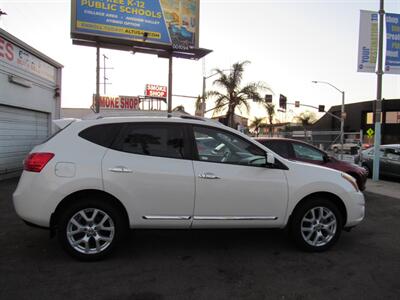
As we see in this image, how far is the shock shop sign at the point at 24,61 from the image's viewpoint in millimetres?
11508

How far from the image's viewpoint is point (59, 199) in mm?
4602

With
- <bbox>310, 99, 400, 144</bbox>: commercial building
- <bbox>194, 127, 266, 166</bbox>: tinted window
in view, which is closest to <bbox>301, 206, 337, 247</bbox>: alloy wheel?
<bbox>194, 127, 266, 166</bbox>: tinted window

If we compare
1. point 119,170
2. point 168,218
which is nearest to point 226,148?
point 168,218

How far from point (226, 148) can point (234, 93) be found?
75.8ft

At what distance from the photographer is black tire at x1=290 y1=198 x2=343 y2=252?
5234 millimetres

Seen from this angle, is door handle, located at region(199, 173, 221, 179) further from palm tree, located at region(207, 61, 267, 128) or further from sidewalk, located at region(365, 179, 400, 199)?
palm tree, located at region(207, 61, 267, 128)

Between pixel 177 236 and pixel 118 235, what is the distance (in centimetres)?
139

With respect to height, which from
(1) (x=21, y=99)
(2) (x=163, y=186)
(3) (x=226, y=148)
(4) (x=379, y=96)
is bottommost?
(2) (x=163, y=186)

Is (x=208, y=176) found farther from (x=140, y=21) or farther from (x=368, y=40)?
(x=140, y=21)

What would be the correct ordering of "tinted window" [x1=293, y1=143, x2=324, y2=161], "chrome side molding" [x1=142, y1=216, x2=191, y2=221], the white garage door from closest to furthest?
"chrome side molding" [x1=142, y1=216, x2=191, y2=221] → "tinted window" [x1=293, y1=143, x2=324, y2=161] → the white garage door

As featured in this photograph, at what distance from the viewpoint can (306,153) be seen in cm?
977

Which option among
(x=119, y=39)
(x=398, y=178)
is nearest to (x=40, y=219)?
(x=119, y=39)

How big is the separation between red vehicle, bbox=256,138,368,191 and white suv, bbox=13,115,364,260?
4236mm

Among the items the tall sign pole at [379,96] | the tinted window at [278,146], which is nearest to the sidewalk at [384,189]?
the tall sign pole at [379,96]
